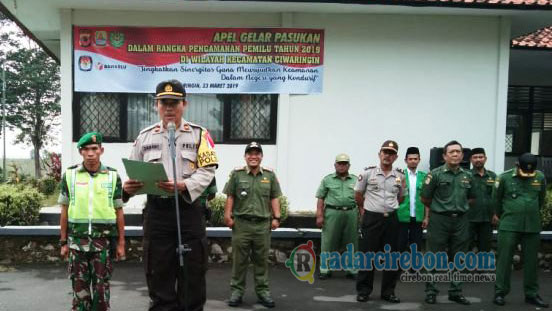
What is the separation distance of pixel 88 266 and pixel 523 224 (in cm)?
484

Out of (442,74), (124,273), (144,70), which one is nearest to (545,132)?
(442,74)

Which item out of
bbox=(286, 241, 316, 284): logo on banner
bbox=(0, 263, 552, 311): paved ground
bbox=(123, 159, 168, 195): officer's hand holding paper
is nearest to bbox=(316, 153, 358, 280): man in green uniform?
bbox=(286, 241, 316, 284): logo on banner

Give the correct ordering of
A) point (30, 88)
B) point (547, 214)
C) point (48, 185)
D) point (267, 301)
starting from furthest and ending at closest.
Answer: point (30, 88) → point (48, 185) → point (547, 214) → point (267, 301)

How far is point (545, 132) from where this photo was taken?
12.0 metres

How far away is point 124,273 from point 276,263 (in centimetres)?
221

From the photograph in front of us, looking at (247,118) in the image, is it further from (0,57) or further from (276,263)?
(0,57)

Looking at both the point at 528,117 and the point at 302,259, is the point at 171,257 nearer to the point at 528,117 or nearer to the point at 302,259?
the point at 302,259

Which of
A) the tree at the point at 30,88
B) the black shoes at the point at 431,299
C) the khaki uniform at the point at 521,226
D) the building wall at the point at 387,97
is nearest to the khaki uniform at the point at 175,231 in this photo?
the black shoes at the point at 431,299

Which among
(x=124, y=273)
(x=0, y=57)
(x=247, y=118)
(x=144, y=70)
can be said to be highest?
(x=0, y=57)

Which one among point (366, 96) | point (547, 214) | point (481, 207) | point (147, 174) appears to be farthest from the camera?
point (366, 96)

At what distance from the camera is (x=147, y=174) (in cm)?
306

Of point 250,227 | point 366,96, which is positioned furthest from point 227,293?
point 366,96

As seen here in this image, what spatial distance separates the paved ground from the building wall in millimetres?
2336

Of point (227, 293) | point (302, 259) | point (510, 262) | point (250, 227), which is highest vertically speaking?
Answer: point (250, 227)
